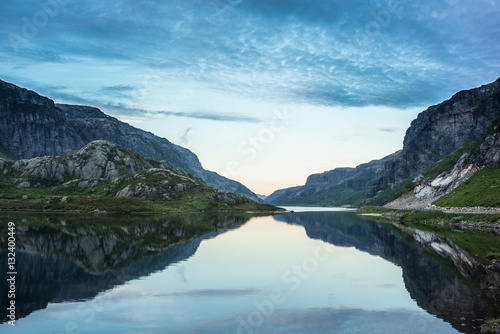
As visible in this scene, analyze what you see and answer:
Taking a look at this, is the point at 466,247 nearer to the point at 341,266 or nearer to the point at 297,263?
the point at 341,266

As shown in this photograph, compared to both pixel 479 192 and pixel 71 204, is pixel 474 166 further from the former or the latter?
A: pixel 71 204

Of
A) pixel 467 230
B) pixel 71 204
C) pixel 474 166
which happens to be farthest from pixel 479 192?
pixel 71 204

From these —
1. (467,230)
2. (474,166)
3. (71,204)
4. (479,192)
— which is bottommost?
(467,230)

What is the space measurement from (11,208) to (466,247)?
563 ft

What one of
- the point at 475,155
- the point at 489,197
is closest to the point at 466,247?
the point at 489,197

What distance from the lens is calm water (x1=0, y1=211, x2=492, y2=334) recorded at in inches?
878

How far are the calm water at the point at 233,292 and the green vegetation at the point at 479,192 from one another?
74.6 m

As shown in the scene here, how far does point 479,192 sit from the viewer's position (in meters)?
122

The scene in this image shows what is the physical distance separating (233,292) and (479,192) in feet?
412

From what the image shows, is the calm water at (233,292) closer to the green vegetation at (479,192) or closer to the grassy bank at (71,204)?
the green vegetation at (479,192)

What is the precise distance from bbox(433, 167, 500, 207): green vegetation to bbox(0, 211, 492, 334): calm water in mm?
74645

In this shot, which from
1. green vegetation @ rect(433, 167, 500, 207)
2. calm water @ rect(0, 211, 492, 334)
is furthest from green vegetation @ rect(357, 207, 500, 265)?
green vegetation @ rect(433, 167, 500, 207)

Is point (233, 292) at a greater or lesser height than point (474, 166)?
lesser

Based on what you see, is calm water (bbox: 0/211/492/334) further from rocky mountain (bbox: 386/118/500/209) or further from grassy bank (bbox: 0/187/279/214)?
grassy bank (bbox: 0/187/279/214)
